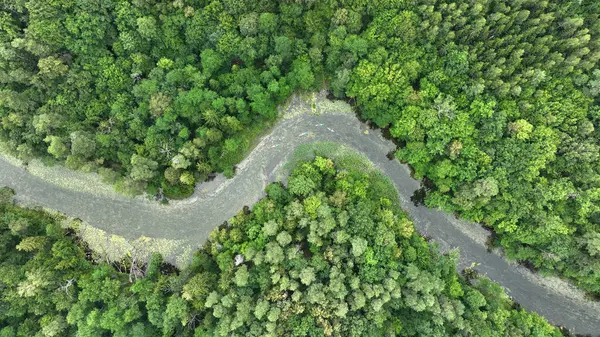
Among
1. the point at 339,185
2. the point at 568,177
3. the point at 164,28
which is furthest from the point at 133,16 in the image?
the point at 568,177

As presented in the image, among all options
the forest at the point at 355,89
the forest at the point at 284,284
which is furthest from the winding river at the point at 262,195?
the forest at the point at 284,284

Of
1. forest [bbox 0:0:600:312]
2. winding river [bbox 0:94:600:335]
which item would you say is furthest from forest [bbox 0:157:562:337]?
forest [bbox 0:0:600:312]

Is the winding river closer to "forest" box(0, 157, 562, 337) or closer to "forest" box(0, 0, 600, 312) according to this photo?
"forest" box(0, 0, 600, 312)

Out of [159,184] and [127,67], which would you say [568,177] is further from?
[127,67]

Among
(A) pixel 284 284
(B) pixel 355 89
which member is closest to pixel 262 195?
(A) pixel 284 284

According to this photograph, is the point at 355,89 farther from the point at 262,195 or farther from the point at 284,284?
the point at 284,284

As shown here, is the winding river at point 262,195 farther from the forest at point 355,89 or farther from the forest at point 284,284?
the forest at point 284,284
